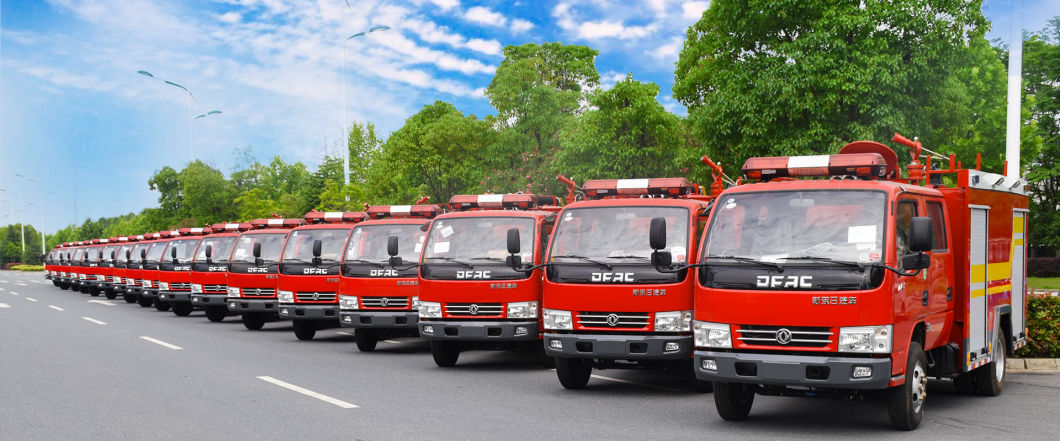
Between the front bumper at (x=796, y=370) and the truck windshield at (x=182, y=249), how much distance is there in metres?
20.8

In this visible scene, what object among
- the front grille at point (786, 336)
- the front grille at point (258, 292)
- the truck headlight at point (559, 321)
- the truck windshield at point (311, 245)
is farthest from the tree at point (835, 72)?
the front grille at point (786, 336)

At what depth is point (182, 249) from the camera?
26719mm

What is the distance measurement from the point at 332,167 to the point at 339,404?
63252 millimetres

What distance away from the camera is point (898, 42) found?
20750mm

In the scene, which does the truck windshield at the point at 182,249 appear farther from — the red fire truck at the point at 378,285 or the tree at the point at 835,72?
the tree at the point at 835,72

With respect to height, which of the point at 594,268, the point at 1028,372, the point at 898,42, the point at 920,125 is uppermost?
the point at 898,42

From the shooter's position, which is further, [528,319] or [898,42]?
[898,42]

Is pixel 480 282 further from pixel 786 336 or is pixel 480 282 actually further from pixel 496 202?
pixel 786 336

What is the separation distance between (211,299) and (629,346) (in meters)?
15.0

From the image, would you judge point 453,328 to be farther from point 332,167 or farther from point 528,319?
point 332,167

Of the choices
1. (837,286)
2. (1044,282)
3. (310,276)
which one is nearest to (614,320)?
(837,286)

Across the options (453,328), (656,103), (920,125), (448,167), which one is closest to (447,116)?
(448,167)

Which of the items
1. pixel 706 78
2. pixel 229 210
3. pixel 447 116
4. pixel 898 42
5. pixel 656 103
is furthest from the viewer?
pixel 229 210

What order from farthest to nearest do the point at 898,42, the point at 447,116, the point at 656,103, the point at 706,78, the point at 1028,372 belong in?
1. the point at 447,116
2. the point at 656,103
3. the point at 706,78
4. the point at 898,42
5. the point at 1028,372
